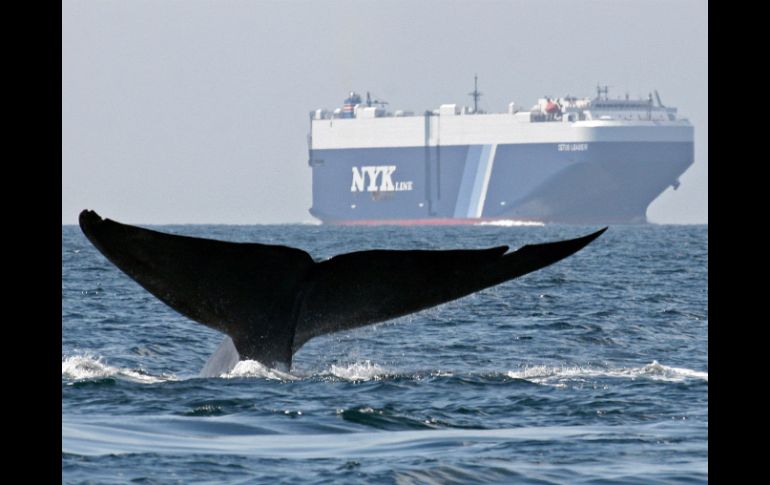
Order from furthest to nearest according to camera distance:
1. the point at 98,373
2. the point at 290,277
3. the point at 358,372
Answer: the point at 358,372
the point at 98,373
the point at 290,277

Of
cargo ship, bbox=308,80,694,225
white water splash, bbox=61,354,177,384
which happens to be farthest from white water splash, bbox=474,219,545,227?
white water splash, bbox=61,354,177,384

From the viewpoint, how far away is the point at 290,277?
7316 mm

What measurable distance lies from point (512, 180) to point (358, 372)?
9062 centimetres

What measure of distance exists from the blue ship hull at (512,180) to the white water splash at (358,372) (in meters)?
88.4

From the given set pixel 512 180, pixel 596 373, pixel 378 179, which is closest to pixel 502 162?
pixel 512 180

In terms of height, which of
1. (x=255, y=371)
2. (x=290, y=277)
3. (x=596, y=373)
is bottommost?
(x=596, y=373)

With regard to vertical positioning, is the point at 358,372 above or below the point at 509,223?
below

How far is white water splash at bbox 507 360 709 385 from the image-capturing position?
985cm

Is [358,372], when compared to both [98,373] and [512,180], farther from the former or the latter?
[512,180]

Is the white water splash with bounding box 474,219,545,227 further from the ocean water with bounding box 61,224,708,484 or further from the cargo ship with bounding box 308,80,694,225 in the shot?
the ocean water with bounding box 61,224,708,484

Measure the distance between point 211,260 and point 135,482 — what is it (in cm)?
179

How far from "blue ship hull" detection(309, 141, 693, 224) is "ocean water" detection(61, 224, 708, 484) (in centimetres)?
8348
